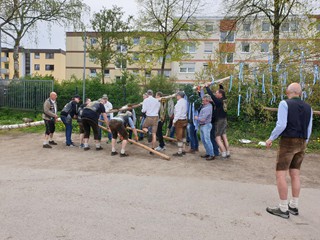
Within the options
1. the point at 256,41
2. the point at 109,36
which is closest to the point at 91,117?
the point at 256,41

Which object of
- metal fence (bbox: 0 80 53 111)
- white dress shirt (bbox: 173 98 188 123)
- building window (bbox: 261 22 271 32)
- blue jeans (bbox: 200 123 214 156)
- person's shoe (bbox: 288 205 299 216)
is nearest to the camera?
person's shoe (bbox: 288 205 299 216)

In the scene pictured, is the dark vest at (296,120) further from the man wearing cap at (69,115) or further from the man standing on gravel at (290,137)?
the man wearing cap at (69,115)

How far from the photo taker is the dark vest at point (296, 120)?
170 inches

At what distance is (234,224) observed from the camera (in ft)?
12.9

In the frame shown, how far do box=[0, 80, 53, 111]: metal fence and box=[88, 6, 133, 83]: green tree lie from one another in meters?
13.2

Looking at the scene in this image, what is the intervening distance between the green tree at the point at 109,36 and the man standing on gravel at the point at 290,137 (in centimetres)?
2625

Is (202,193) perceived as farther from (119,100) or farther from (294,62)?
(119,100)

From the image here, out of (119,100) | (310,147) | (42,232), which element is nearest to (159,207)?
(42,232)

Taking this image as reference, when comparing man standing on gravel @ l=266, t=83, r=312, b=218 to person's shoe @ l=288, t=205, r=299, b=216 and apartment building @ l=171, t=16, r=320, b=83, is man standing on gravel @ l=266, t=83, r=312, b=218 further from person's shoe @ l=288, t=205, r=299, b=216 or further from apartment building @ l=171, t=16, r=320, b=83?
apartment building @ l=171, t=16, r=320, b=83

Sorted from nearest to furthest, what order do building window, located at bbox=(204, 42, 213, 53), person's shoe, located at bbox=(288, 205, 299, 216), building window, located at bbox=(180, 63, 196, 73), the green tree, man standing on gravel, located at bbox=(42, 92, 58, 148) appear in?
1. person's shoe, located at bbox=(288, 205, 299, 216)
2. man standing on gravel, located at bbox=(42, 92, 58, 148)
3. the green tree
4. building window, located at bbox=(204, 42, 213, 53)
5. building window, located at bbox=(180, 63, 196, 73)

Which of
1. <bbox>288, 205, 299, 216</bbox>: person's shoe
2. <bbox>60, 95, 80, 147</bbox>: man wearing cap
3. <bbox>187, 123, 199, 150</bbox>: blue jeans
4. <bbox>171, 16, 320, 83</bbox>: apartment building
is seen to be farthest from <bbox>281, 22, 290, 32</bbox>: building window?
<bbox>288, 205, 299, 216</bbox>: person's shoe

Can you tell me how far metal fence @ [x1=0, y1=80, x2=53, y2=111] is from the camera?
51.5 feet

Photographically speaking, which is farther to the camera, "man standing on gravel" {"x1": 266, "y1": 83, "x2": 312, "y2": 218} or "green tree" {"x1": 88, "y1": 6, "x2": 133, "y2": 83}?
"green tree" {"x1": 88, "y1": 6, "x2": 133, "y2": 83}

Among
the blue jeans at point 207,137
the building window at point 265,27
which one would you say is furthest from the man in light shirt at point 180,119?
the building window at point 265,27
